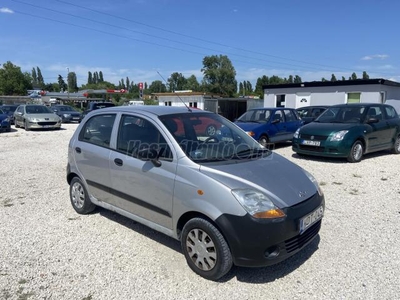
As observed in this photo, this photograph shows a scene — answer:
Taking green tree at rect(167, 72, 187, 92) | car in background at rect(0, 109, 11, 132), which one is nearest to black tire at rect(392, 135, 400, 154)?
car in background at rect(0, 109, 11, 132)

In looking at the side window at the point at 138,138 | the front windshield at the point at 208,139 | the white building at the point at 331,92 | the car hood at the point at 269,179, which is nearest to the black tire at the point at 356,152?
the front windshield at the point at 208,139

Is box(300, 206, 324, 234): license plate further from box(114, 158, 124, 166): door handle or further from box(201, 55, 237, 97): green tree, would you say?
box(201, 55, 237, 97): green tree

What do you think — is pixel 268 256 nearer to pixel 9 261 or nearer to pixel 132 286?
pixel 132 286

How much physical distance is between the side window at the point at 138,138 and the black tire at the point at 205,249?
2.74ft

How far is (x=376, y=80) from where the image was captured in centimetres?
2123

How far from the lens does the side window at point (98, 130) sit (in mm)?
4266

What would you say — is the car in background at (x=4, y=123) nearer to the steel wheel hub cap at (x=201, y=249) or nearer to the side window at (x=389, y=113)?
the steel wheel hub cap at (x=201, y=249)

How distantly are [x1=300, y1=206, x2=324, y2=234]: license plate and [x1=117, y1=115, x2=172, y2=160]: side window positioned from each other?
1.55 metres

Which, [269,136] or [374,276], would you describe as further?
[269,136]

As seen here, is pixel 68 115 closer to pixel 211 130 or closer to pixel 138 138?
pixel 138 138

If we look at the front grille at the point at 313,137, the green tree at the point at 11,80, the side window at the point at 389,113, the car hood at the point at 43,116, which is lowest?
the front grille at the point at 313,137

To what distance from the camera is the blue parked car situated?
10.6 m

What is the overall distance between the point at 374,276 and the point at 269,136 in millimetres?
8000

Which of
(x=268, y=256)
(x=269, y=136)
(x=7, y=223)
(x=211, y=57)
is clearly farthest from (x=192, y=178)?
(x=211, y=57)
